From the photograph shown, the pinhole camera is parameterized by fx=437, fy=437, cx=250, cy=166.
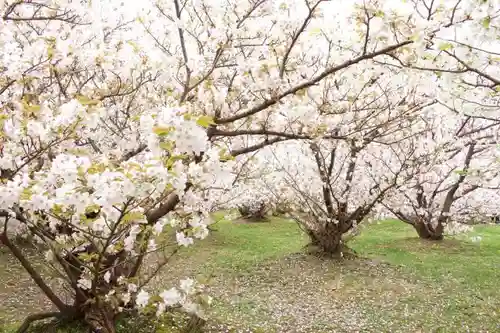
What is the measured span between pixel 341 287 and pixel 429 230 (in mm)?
6939

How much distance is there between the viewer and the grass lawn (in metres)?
7.73

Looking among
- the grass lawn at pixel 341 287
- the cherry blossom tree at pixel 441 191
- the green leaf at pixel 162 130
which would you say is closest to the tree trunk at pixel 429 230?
the cherry blossom tree at pixel 441 191

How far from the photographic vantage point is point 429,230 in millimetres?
15344

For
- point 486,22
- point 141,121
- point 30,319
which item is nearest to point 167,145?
point 141,121

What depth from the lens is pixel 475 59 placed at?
3842 mm

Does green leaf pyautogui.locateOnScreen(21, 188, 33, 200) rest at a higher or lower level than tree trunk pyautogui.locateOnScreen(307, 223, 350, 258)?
higher

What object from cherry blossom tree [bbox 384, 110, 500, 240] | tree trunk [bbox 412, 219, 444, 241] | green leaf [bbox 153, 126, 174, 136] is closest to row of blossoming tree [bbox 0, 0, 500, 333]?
green leaf [bbox 153, 126, 174, 136]

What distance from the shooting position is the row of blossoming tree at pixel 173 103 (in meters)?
3.16

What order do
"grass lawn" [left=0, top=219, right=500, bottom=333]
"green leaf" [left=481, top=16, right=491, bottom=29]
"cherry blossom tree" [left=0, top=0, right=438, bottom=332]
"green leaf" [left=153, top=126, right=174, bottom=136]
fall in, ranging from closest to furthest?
"green leaf" [left=153, top=126, right=174, bottom=136] < "cherry blossom tree" [left=0, top=0, right=438, bottom=332] < "green leaf" [left=481, top=16, right=491, bottom=29] < "grass lawn" [left=0, top=219, right=500, bottom=333]

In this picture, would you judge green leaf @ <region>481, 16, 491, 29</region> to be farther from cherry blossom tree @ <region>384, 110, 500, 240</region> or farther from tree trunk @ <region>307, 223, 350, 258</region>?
cherry blossom tree @ <region>384, 110, 500, 240</region>

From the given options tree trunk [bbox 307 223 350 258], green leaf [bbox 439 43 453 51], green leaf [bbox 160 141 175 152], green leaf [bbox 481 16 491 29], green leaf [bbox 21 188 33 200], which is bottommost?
tree trunk [bbox 307 223 350 258]

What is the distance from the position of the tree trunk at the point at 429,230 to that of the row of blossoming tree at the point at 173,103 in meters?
8.99

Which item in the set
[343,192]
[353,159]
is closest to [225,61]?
[353,159]

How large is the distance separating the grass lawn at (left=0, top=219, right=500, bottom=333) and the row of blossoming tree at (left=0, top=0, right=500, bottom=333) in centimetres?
229
